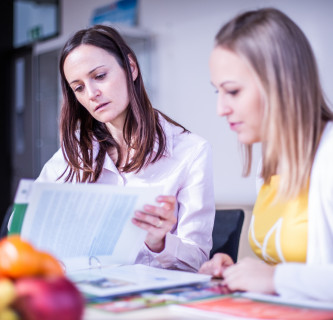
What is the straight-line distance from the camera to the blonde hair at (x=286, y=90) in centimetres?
116

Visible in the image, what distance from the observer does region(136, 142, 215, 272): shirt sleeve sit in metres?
1.59

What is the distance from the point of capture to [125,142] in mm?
1958

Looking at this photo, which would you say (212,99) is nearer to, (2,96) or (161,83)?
(161,83)

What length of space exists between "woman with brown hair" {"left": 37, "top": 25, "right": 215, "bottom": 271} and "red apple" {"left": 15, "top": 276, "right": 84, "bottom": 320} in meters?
0.92

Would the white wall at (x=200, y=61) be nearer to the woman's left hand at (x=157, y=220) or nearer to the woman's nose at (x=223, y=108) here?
the woman's left hand at (x=157, y=220)

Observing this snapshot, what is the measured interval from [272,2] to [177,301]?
272cm

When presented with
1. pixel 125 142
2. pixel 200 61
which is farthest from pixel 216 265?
pixel 200 61

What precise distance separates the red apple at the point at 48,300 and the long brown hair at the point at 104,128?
1091 millimetres

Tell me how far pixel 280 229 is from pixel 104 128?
3.08 ft

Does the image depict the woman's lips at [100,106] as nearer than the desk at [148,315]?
No

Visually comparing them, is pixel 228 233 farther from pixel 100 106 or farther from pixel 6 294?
pixel 6 294

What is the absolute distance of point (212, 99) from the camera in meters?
3.86

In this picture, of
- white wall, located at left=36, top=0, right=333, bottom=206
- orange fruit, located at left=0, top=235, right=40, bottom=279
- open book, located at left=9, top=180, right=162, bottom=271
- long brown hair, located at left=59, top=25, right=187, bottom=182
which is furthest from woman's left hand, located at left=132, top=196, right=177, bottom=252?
white wall, located at left=36, top=0, right=333, bottom=206

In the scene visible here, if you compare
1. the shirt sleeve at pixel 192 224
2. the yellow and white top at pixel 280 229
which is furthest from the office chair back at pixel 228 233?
the yellow and white top at pixel 280 229
